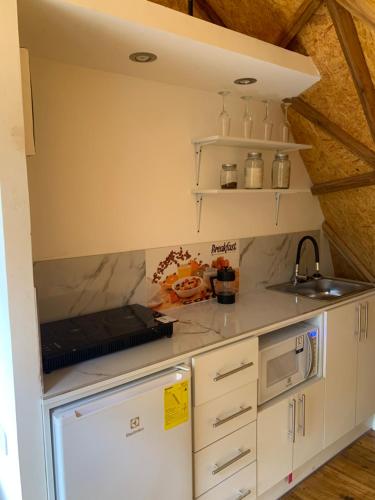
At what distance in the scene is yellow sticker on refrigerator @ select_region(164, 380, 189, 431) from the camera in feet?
5.21

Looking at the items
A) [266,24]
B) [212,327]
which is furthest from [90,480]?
[266,24]

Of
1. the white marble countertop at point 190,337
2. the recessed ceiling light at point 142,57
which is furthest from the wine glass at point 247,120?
the white marble countertop at point 190,337

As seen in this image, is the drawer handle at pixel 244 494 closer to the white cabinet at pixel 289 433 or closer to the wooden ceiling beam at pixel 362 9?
the white cabinet at pixel 289 433

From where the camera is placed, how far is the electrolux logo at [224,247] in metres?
2.57

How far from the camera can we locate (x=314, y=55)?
216 cm

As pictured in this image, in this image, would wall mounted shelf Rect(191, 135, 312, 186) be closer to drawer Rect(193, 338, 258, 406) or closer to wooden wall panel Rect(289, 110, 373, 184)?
wooden wall panel Rect(289, 110, 373, 184)

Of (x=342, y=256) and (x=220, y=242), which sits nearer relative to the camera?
(x=220, y=242)

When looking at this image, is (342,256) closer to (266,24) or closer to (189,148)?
(189,148)

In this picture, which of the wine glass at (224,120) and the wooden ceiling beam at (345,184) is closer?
the wine glass at (224,120)

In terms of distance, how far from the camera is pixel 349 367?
2.58 metres

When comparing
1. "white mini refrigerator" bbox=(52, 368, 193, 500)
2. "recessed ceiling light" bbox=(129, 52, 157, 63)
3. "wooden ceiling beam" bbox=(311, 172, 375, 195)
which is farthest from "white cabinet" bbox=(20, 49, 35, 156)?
"wooden ceiling beam" bbox=(311, 172, 375, 195)

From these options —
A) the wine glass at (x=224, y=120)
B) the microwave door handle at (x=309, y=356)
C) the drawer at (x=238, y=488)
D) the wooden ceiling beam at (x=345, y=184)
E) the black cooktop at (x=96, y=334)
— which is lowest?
the drawer at (x=238, y=488)

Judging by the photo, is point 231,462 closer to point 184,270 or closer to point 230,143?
point 184,270

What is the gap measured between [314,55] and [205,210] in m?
1.03
